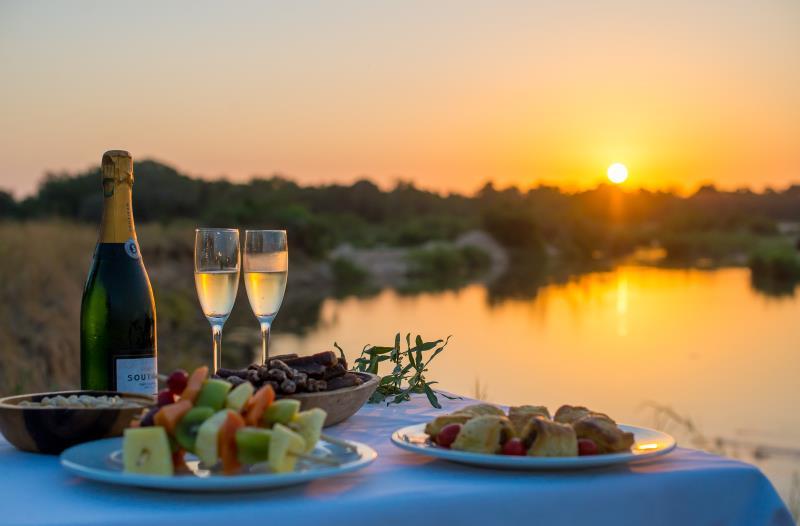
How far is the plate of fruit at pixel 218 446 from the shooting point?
0.93 meters

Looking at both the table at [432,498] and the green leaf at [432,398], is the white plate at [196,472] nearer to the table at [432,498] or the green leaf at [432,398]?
the table at [432,498]

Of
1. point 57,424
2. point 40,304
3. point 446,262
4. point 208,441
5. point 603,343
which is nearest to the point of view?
point 208,441

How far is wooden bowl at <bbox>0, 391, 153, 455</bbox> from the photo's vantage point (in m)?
1.13

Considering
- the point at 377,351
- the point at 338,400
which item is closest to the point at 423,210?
the point at 377,351

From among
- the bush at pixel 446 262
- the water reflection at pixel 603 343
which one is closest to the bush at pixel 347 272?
the water reflection at pixel 603 343

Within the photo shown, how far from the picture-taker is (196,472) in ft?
3.25

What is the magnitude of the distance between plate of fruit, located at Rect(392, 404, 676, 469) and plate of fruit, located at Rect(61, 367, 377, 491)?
0.11m

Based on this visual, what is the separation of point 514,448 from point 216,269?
64 cm

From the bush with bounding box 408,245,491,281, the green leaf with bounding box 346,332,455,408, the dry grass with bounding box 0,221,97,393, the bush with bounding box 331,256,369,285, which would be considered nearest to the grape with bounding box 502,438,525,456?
the green leaf with bounding box 346,332,455,408

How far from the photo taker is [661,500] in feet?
3.48

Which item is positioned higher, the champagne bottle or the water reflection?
the champagne bottle

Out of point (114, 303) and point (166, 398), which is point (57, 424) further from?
point (114, 303)

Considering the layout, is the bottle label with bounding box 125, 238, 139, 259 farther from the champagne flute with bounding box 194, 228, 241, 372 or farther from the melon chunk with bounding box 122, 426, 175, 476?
the melon chunk with bounding box 122, 426, 175, 476

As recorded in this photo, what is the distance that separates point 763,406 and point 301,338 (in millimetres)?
7678
